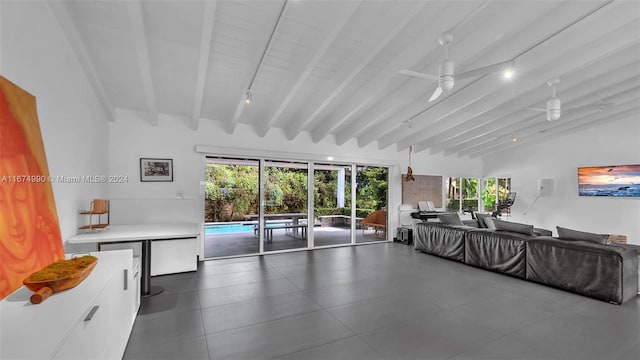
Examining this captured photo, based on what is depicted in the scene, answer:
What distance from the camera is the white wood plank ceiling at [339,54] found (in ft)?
9.78

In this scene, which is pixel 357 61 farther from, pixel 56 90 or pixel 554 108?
pixel 56 90

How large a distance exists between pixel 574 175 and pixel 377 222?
17.6 ft

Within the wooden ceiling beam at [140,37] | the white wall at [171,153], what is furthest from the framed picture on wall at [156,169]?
the wooden ceiling beam at [140,37]

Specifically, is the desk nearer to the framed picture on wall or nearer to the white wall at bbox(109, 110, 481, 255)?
the white wall at bbox(109, 110, 481, 255)

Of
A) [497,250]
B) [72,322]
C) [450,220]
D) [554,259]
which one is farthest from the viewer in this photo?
[450,220]

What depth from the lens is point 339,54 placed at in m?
3.78

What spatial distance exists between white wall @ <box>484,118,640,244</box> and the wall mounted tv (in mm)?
131

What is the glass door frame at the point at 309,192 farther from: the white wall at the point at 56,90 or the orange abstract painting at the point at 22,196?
the orange abstract painting at the point at 22,196

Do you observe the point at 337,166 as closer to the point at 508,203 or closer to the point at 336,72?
the point at 336,72

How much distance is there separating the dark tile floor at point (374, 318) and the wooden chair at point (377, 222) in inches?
117

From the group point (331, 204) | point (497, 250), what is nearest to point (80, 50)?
point (331, 204)

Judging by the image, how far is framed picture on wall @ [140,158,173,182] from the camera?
17.0ft

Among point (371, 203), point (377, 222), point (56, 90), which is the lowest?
point (377, 222)

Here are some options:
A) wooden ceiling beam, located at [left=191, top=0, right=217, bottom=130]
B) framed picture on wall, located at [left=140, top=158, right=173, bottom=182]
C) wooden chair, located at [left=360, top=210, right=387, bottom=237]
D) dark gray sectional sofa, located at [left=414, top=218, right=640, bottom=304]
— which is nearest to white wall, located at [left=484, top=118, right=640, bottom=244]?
dark gray sectional sofa, located at [left=414, top=218, right=640, bottom=304]
